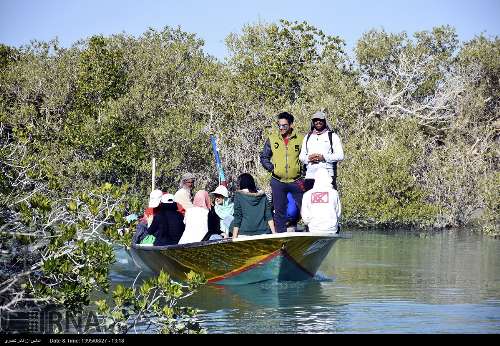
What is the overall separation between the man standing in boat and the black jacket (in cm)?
144

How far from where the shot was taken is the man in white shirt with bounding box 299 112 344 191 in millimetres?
12289

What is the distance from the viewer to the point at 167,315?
7.82 metres

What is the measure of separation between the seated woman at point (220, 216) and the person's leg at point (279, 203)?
830 millimetres

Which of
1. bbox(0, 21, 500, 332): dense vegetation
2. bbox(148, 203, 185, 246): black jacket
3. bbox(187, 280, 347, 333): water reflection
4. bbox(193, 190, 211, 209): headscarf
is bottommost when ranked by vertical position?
bbox(187, 280, 347, 333): water reflection

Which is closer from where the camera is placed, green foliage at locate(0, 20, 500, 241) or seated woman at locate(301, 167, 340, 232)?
seated woman at locate(301, 167, 340, 232)

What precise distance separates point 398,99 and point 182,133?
874 cm

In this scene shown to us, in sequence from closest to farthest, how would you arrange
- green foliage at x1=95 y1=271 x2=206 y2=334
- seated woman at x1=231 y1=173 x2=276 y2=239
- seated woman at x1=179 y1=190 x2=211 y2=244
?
1. green foliage at x1=95 y1=271 x2=206 y2=334
2. seated woman at x1=231 y1=173 x2=276 y2=239
3. seated woman at x1=179 y1=190 x2=211 y2=244

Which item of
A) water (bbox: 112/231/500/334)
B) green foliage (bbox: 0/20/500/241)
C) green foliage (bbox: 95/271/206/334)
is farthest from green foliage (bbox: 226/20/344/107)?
green foliage (bbox: 95/271/206/334)

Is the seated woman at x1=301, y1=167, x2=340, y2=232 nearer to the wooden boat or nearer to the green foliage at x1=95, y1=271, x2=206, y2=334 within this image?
the wooden boat

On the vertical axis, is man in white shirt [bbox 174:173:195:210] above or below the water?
above

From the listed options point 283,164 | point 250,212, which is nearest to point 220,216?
point 250,212

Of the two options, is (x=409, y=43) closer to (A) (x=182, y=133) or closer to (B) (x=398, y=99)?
(B) (x=398, y=99)

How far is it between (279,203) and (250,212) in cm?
40

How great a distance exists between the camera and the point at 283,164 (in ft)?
41.8
